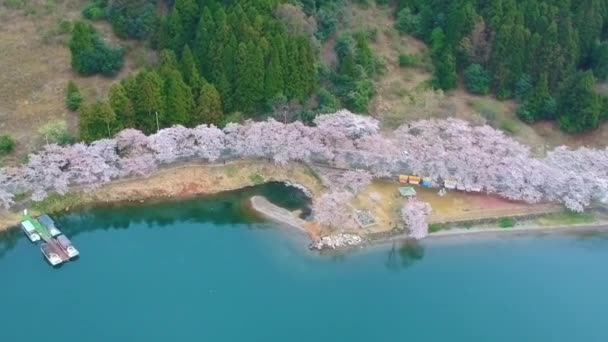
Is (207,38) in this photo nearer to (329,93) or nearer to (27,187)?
(329,93)

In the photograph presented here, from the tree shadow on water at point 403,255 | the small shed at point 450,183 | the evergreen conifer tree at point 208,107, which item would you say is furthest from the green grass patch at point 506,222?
the evergreen conifer tree at point 208,107

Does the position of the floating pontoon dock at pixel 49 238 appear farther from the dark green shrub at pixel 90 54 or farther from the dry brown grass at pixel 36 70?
the dark green shrub at pixel 90 54

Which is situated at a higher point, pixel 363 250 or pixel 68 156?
pixel 68 156

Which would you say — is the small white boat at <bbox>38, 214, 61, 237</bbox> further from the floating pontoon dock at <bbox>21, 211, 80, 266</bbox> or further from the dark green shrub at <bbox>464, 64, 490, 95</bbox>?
the dark green shrub at <bbox>464, 64, 490, 95</bbox>

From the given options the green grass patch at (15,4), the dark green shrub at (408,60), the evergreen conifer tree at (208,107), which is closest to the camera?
the evergreen conifer tree at (208,107)

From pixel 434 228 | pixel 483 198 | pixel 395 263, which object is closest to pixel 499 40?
pixel 483 198

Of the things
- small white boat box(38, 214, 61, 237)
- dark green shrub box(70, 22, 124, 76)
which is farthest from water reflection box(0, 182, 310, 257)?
dark green shrub box(70, 22, 124, 76)

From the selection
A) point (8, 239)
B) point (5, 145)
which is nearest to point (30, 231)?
point (8, 239)
